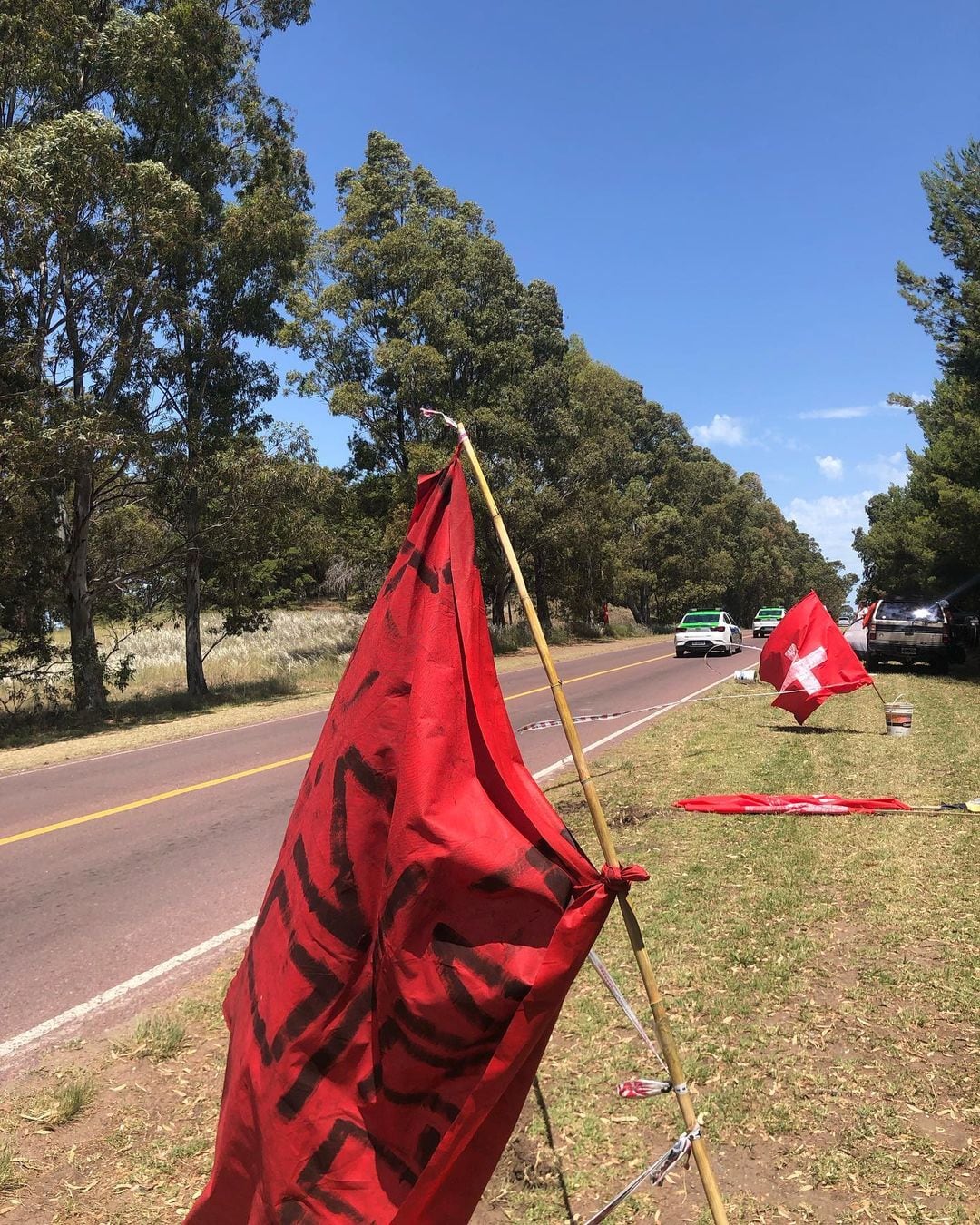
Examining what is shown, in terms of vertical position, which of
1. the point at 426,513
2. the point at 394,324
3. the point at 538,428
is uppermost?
the point at 394,324

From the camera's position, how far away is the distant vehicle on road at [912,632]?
62.1 feet

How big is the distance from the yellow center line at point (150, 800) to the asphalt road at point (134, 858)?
3 centimetres

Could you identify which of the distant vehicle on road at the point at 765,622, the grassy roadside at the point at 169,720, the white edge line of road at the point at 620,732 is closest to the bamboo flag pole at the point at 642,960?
the white edge line of road at the point at 620,732

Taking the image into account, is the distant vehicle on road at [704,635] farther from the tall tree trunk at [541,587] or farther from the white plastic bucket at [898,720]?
the white plastic bucket at [898,720]

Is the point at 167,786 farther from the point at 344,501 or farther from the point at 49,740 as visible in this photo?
the point at 344,501

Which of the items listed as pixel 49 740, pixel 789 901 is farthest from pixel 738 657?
pixel 789 901

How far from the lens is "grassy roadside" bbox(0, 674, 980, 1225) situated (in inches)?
111

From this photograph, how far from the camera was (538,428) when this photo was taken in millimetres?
33438

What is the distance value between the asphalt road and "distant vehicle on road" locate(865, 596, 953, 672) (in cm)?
778

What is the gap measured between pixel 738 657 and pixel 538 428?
11.5 meters

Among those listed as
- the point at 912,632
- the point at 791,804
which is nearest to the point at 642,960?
the point at 791,804

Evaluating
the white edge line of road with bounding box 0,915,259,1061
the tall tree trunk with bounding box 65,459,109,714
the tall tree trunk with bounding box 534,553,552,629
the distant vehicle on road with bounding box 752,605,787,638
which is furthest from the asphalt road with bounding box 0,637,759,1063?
the distant vehicle on road with bounding box 752,605,787,638

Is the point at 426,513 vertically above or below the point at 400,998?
above

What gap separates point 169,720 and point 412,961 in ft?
56.9
